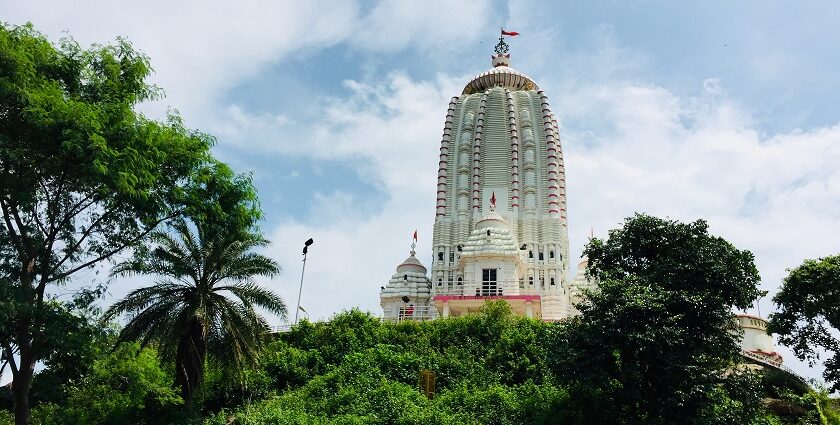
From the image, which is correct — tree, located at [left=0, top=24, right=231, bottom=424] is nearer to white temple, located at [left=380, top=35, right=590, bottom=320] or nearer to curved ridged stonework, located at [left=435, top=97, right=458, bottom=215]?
white temple, located at [left=380, top=35, right=590, bottom=320]

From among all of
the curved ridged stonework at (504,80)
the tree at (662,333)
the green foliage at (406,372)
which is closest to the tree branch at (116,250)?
the green foliage at (406,372)

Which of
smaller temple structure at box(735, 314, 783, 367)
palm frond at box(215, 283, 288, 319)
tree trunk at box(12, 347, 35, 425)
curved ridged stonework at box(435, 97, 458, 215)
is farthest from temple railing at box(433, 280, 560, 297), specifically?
tree trunk at box(12, 347, 35, 425)

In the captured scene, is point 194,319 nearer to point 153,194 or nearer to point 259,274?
point 259,274

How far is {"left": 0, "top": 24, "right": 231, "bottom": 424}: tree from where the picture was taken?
19812 mm

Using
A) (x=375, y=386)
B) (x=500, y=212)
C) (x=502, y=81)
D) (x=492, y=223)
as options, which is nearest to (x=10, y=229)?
(x=375, y=386)

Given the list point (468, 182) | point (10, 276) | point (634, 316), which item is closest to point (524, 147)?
point (468, 182)

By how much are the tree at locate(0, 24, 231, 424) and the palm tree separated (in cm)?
117

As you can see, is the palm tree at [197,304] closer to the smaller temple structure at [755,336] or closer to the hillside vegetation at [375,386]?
the hillside vegetation at [375,386]

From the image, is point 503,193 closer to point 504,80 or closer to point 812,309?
point 504,80

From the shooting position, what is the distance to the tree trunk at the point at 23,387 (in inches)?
773

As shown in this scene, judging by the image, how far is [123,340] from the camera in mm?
23344

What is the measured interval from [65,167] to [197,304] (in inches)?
228

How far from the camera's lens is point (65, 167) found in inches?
825

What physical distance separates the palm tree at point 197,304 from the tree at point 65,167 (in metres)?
1.17
